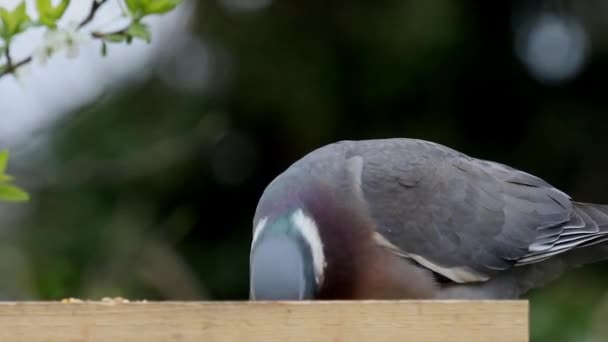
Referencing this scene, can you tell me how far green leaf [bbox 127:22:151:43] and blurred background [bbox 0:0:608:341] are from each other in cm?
291

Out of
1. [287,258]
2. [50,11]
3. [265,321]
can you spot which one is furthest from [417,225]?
[50,11]

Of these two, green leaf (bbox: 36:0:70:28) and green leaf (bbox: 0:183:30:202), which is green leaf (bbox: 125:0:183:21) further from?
green leaf (bbox: 0:183:30:202)

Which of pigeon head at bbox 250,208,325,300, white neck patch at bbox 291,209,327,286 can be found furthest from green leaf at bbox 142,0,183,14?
white neck patch at bbox 291,209,327,286

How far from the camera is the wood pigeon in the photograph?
2945mm

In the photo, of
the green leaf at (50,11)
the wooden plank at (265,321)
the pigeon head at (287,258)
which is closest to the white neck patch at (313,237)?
the pigeon head at (287,258)

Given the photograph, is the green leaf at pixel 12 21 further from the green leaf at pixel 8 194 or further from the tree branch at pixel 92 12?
the green leaf at pixel 8 194

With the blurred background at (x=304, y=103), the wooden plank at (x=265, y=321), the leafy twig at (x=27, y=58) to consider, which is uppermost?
the leafy twig at (x=27, y=58)

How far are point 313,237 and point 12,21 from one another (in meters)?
1.30

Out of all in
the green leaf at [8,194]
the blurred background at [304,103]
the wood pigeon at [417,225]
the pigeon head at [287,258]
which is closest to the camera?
the green leaf at [8,194]

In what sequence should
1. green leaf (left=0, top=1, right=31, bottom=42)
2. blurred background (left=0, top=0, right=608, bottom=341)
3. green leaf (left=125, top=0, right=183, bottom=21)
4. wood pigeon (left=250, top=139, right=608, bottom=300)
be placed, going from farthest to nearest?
blurred background (left=0, top=0, right=608, bottom=341) → wood pigeon (left=250, top=139, right=608, bottom=300) → green leaf (left=125, top=0, right=183, bottom=21) → green leaf (left=0, top=1, right=31, bottom=42)

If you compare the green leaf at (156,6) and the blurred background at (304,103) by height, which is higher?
the green leaf at (156,6)

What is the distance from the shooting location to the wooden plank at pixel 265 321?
179cm

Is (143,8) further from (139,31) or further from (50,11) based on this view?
(50,11)

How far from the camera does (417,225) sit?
10.7 feet
